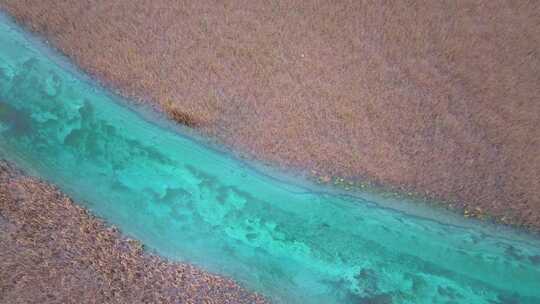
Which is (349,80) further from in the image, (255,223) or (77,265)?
(77,265)

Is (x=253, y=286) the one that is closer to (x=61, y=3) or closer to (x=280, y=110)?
(x=280, y=110)

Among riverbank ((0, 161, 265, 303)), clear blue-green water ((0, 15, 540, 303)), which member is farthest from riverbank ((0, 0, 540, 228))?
riverbank ((0, 161, 265, 303))

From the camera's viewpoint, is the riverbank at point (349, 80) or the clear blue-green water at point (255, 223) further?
the riverbank at point (349, 80)

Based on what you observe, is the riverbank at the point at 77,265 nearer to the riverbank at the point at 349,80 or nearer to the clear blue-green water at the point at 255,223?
the clear blue-green water at the point at 255,223

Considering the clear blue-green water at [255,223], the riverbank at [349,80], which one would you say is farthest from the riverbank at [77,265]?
the riverbank at [349,80]

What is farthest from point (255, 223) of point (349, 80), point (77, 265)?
point (349, 80)

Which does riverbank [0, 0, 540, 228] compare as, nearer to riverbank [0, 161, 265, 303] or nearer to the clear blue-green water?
the clear blue-green water
